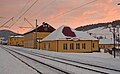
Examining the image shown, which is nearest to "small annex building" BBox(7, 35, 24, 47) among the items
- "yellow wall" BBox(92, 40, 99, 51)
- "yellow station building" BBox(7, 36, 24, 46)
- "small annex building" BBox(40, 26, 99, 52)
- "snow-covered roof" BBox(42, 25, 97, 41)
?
"yellow station building" BBox(7, 36, 24, 46)

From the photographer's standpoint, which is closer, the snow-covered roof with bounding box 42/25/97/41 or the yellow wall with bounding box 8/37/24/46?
the snow-covered roof with bounding box 42/25/97/41

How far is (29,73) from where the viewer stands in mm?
15906

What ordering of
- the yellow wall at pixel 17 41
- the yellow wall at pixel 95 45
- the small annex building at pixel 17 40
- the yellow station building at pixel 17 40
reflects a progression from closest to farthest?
the yellow wall at pixel 95 45 → the yellow wall at pixel 17 41 → the yellow station building at pixel 17 40 → the small annex building at pixel 17 40

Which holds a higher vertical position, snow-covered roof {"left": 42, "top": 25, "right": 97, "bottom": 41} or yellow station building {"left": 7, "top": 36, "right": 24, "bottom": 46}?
snow-covered roof {"left": 42, "top": 25, "right": 97, "bottom": 41}

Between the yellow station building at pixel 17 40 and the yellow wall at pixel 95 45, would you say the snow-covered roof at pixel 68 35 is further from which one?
the yellow station building at pixel 17 40

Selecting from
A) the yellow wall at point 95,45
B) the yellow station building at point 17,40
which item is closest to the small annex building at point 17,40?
the yellow station building at point 17,40

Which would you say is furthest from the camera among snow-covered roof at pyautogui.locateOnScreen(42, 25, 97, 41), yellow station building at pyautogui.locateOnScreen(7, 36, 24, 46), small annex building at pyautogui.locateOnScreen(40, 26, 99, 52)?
yellow station building at pyautogui.locateOnScreen(7, 36, 24, 46)

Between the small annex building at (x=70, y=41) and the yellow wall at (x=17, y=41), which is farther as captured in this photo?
the yellow wall at (x=17, y=41)

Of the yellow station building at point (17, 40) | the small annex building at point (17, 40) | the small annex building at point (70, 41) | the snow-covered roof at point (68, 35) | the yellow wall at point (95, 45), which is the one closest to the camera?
the small annex building at point (70, 41)

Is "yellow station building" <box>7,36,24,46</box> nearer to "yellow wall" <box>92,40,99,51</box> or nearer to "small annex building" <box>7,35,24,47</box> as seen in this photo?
"small annex building" <box>7,35,24,47</box>

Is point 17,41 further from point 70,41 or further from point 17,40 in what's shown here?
point 70,41

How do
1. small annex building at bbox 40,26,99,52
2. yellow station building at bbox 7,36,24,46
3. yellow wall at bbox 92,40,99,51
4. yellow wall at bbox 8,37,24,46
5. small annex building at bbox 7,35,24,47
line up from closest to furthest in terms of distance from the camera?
small annex building at bbox 40,26,99,52
yellow wall at bbox 92,40,99,51
yellow wall at bbox 8,37,24,46
yellow station building at bbox 7,36,24,46
small annex building at bbox 7,35,24,47

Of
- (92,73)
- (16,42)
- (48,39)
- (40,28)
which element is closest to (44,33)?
(40,28)

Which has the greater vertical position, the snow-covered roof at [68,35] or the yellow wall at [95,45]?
the snow-covered roof at [68,35]
